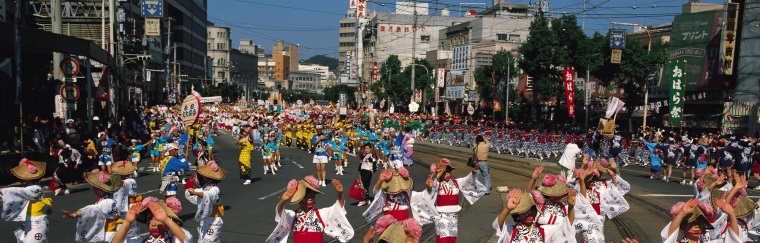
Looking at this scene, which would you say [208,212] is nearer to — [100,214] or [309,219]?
[100,214]

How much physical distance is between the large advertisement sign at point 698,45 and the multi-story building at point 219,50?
140678mm

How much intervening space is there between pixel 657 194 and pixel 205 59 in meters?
124

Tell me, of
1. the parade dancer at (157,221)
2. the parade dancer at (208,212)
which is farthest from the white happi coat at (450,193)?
the parade dancer at (157,221)

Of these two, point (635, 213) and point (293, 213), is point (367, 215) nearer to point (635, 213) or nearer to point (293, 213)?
point (293, 213)

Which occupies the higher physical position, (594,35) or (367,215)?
(594,35)

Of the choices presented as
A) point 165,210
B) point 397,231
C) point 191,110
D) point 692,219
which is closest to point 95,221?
point 165,210

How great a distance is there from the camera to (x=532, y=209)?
22.3ft

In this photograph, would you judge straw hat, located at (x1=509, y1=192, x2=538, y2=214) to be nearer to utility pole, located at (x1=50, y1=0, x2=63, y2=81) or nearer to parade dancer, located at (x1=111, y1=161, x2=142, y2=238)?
parade dancer, located at (x1=111, y1=161, x2=142, y2=238)

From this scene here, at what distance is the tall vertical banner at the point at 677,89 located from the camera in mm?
34781

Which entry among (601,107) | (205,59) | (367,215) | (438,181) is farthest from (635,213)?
(205,59)

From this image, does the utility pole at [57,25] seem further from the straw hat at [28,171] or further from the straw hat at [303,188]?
the straw hat at [303,188]

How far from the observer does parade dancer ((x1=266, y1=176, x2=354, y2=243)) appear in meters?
7.28

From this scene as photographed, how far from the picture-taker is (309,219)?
7434 mm

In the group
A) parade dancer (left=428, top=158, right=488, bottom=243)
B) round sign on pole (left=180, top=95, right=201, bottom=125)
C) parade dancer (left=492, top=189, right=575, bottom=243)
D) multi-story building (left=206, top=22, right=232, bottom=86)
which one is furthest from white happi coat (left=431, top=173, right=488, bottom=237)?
multi-story building (left=206, top=22, right=232, bottom=86)
